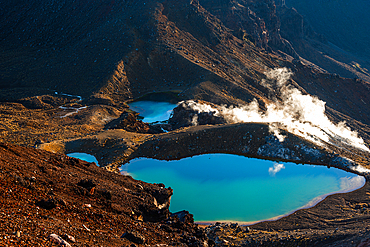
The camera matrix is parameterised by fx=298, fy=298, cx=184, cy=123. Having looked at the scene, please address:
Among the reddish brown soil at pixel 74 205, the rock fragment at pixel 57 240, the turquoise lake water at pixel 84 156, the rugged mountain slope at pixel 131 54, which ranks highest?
the rugged mountain slope at pixel 131 54

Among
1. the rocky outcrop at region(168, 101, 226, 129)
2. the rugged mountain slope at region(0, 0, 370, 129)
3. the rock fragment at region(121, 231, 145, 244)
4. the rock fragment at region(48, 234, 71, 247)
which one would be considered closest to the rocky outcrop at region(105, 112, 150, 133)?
the rocky outcrop at region(168, 101, 226, 129)

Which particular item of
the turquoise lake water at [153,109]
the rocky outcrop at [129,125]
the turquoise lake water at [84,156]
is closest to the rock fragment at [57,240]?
the turquoise lake water at [84,156]

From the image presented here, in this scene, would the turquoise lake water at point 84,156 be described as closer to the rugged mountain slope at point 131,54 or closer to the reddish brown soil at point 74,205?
the reddish brown soil at point 74,205

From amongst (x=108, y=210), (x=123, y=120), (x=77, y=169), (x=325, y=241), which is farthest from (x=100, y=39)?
(x=325, y=241)

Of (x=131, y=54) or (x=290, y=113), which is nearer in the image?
(x=290, y=113)

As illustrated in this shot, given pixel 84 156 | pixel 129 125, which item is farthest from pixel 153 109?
pixel 84 156

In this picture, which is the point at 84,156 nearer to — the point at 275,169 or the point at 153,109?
the point at 275,169

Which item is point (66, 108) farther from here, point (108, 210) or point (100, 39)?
point (108, 210)
